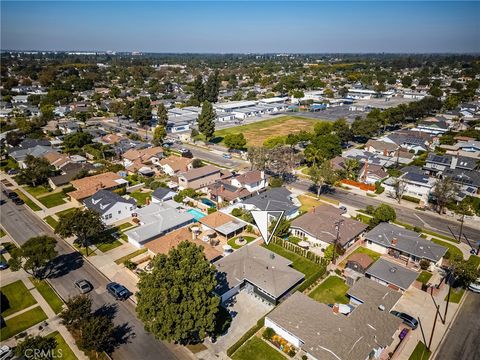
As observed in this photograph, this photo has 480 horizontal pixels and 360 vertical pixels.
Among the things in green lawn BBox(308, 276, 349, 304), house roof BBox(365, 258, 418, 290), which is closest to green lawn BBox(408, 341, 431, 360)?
house roof BBox(365, 258, 418, 290)

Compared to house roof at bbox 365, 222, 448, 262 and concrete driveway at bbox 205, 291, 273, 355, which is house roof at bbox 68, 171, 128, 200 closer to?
concrete driveway at bbox 205, 291, 273, 355

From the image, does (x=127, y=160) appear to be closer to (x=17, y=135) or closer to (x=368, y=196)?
(x=17, y=135)

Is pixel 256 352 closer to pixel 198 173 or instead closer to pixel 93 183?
pixel 198 173

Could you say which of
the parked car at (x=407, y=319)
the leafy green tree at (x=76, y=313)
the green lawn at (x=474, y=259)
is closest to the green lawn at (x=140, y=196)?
the leafy green tree at (x=76, y=313)

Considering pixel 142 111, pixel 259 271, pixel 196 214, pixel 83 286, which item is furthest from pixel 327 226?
pixel 142 111

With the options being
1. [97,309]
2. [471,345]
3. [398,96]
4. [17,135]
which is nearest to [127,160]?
[17,135]

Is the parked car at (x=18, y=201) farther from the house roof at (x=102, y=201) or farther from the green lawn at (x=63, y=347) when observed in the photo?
the green lawn at (x=63, y=347)
